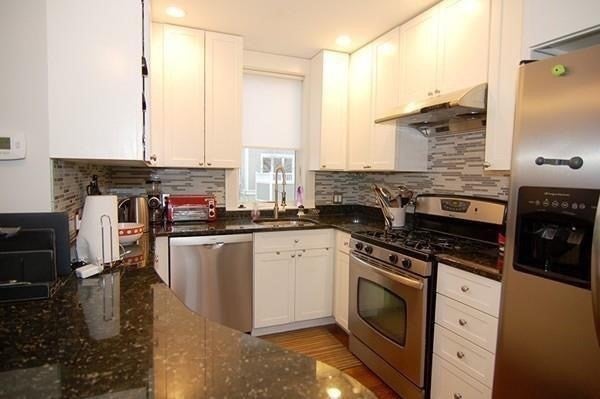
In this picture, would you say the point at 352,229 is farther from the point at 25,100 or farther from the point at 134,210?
the point at 25,100

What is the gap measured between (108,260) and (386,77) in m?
2.37

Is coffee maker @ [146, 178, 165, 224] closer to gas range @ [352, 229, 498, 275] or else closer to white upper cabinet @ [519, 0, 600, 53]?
gas range @ [352, 229, 498, 275]

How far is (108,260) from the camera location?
1.61 m

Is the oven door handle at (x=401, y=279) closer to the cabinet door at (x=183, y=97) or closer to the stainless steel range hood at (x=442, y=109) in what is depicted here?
the stainless steel range hood at (x=442, y=109)

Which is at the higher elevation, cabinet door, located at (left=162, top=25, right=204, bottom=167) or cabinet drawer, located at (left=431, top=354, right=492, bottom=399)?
cabinet door, located at (left=162, top=25, right=204, bottom=167)

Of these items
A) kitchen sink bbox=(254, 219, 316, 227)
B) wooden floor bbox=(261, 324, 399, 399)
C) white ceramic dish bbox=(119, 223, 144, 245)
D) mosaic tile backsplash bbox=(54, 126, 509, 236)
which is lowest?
wooden floor bbox=(261, 324, 399, 399)

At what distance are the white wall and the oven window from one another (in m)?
1.92

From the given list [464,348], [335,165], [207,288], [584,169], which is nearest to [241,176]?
[335,165]

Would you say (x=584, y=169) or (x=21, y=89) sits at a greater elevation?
(x=21, y=89)

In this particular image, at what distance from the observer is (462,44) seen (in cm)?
214

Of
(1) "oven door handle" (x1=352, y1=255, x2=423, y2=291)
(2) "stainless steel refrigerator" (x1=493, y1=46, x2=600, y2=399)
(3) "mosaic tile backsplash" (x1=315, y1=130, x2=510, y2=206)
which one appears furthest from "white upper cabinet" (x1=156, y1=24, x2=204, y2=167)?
(2) "stainless steel refrigerator" (x1=493, y1=46, x2=600, y2=399)

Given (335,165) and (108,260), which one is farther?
(335,165)

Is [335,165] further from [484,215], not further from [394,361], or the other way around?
[394,361]

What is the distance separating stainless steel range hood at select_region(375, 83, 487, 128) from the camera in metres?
1.97
